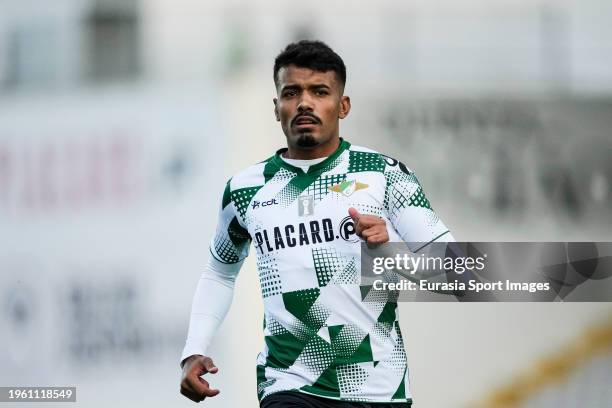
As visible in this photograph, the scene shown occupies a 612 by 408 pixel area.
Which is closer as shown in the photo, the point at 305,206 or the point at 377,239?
the point at 377,239

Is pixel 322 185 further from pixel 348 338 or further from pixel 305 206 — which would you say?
pixel 348 338

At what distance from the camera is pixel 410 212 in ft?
12.0

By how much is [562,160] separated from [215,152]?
2188 mm

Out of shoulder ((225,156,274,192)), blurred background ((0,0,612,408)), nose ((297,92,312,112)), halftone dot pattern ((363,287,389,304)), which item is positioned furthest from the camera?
blurred background ((0,0,612,408))

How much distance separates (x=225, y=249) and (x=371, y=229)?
786 millimetres

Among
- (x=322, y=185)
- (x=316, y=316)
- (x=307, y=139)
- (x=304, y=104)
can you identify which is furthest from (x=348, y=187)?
(x=316, y=316)

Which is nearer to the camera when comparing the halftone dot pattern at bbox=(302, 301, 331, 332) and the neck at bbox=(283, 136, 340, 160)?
the halftone dot pattern at bbox=(302, 301, 331, 332)

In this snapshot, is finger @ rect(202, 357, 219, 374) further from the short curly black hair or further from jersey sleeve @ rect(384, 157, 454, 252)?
the short curly black hair

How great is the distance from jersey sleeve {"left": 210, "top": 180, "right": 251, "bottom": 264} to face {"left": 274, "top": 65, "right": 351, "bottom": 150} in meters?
0.35

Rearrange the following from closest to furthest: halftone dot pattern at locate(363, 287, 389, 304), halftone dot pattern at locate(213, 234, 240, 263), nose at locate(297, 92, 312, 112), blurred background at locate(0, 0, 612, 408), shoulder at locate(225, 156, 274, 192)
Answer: halftone dot pattern at locate(363, 287, 389, 304)
nose at locate(297, 92, 312, 112)
shoulder at locate(225, 156, 274, 192)
halftone dot pattern at locate(213, 234, 240, 263)
blurred background at locate(0, 0, 612, 408)

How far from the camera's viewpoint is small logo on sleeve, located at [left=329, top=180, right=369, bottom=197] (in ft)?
12.1

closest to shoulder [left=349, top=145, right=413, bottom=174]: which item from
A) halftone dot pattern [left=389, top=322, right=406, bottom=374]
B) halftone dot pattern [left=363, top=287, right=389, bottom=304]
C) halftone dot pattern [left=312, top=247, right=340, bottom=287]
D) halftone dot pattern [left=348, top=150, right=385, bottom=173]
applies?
halftone dot pattern [left=348, top=150, right=385, bottom=173]

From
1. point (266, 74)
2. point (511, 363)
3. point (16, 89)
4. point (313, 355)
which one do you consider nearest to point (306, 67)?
point (313, 355)

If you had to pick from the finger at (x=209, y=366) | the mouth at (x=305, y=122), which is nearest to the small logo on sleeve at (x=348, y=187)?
the mouth at (x=305, y=122)
